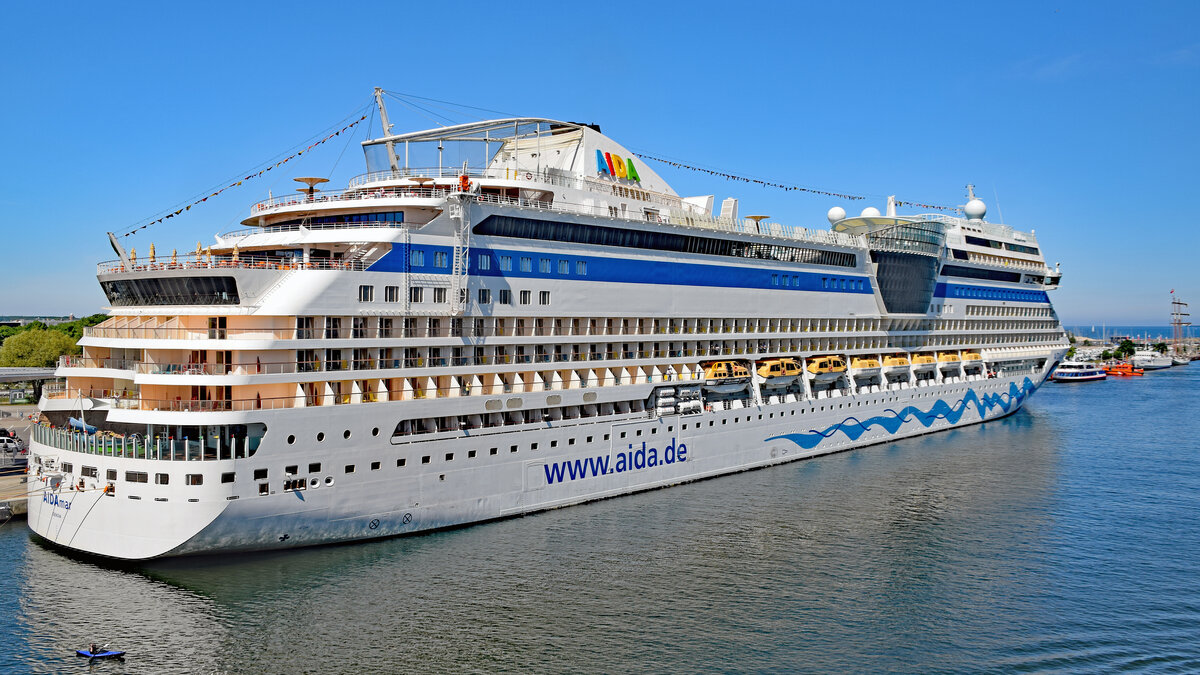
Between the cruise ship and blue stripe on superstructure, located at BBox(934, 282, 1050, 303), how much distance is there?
11.2 metres

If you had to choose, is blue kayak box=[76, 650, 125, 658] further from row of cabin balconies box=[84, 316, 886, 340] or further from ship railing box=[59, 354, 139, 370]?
ship railing box=[59, 354, 139, 370]

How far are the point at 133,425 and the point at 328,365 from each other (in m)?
5.74

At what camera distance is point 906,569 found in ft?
77.9

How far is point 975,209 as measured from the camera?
57.1 meters

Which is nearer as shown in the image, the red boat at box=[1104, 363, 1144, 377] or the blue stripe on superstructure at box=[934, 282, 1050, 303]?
the blue stripe on superstructure at box=[934, 282, 1050, 303]

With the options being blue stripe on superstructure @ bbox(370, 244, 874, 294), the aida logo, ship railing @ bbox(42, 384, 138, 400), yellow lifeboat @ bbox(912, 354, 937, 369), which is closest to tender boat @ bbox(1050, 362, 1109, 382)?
yellow lifeboat @ bbox(912, 354, 937, 369)

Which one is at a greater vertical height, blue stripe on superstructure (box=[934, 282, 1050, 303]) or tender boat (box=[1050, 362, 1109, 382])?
blue stripe on superstructure (box=[934, 282, 1050, 303])

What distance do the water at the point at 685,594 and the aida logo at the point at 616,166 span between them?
1340cm

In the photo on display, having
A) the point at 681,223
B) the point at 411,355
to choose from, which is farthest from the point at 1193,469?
the point at 411,355

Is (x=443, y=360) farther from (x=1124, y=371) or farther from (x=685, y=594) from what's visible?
(x=1124, y=371)

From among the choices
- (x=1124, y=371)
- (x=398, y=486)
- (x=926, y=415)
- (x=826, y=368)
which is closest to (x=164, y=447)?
(x=398, y=486)

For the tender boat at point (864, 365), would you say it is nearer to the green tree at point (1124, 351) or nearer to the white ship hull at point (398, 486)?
the white ship hull at point (398, 486)

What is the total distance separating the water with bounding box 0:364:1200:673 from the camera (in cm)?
1795

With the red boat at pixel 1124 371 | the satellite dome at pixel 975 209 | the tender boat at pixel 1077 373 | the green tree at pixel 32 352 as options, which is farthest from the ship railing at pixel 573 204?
the red boat at pixel 1124 371
